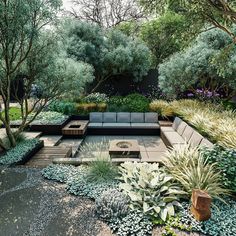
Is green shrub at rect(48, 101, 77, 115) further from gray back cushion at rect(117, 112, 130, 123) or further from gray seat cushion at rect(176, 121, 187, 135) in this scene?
gray seat cushion at rect(176, 121, 187, 135)

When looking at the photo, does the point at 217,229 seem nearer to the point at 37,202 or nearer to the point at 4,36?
the point at 37,202

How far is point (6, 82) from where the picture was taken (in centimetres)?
531

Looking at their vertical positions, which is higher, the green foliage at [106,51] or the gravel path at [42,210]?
the green foliage at [106,51]

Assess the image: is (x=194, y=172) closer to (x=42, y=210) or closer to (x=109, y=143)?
(x=42, y=210)

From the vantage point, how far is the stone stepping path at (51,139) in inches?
293

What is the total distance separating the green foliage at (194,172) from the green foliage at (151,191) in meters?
0.15

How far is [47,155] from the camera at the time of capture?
575cm

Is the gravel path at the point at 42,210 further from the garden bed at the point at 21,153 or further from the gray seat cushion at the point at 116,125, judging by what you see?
the gray seat cushion at the point at 116,125

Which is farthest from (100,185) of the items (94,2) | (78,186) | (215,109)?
(94,2)

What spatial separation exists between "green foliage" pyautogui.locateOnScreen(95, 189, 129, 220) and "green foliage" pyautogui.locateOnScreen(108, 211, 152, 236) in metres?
0.07

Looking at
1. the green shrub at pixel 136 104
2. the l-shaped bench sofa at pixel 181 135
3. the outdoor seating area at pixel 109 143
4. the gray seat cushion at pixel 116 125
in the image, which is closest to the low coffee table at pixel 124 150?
the outdoor seating area at pixel 109 143

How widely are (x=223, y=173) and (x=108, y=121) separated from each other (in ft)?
20.3

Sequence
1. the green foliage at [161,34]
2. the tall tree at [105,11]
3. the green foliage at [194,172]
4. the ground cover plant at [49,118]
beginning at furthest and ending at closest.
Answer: the tall tree at [105,11]
the green foliage at [161,34]
the ground cover plant at [49,118]
the green foliage at [194,172]

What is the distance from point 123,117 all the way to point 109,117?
55 centimetres
